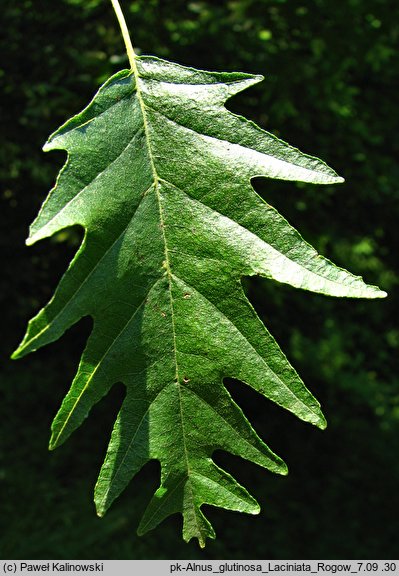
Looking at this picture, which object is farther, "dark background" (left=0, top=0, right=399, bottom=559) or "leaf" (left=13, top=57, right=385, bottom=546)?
"dark background" (left=0, top=0, right=399, bottom=559)

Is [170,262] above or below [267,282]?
above

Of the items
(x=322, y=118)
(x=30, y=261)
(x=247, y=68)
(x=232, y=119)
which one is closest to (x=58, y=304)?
(x=232, y=119)

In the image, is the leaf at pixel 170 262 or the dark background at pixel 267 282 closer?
the leaf at pixel 170 262

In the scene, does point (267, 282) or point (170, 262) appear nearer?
point (170, 262)
